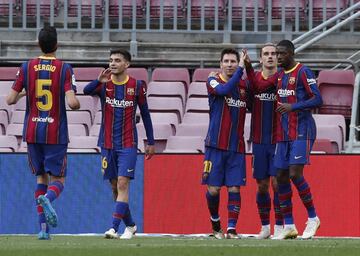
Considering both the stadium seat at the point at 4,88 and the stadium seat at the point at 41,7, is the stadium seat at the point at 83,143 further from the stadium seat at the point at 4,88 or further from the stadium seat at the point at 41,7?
the stadium seat at the point at 41,7

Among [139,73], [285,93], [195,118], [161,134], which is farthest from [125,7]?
[285,93]

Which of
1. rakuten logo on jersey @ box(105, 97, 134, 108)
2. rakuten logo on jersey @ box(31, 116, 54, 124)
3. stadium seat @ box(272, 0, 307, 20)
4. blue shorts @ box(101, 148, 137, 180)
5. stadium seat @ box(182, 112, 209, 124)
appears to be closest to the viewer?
rakuten logo on jersey @ box(31, 116, 54, 124)

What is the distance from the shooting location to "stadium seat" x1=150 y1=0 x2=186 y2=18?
902 inches

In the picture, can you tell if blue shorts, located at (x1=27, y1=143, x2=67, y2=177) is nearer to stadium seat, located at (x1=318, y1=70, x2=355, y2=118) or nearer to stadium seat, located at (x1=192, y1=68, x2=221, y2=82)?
stadium seat, located at (x1=192, y1=68, x2=221, y2=82)

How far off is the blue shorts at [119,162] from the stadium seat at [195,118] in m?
4.46

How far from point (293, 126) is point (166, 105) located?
17.6ft

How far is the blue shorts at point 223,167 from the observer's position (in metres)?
16.2

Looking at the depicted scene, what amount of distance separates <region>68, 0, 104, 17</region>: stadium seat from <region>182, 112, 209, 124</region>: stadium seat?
3.05 metres

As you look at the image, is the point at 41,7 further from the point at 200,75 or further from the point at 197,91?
the point at 197,91

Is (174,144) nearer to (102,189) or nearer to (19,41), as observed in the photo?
(102,189)

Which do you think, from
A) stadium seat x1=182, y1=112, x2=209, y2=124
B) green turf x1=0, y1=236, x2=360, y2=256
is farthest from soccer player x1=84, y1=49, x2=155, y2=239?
stadium seat x1=182, y1=112, x2=209, y2=124

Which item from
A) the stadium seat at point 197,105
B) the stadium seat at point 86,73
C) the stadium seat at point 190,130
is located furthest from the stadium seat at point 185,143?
the stadium seat at point 86,73

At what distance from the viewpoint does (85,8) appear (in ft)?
75.3

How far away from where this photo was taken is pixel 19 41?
22.6 metres
